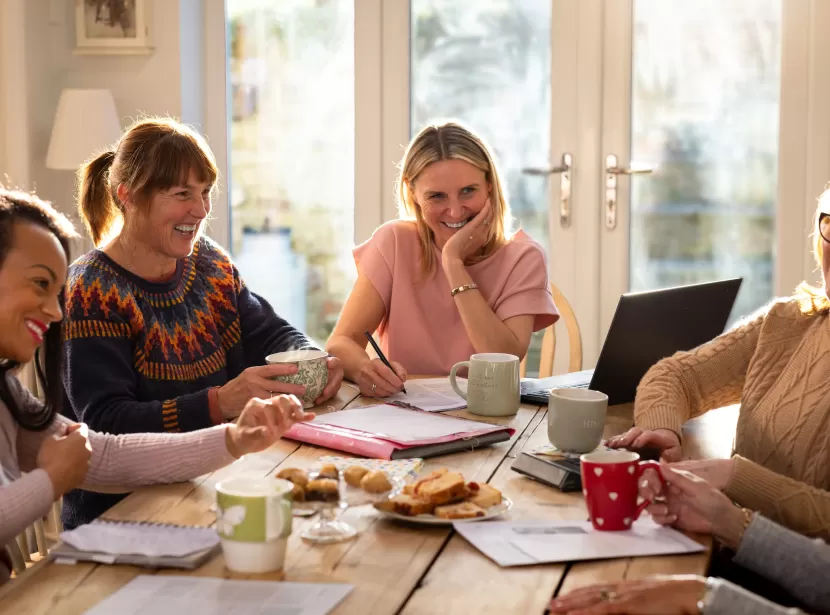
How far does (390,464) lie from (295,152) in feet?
8.52

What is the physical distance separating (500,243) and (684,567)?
1.39 meters

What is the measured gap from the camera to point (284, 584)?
A: 113 centimetres

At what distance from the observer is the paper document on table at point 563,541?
120cm

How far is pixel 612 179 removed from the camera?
363cm

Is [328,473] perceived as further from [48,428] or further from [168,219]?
[168,219]

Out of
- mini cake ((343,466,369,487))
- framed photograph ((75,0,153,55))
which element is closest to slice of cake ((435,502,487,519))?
mini cake ((343,466,369,487))

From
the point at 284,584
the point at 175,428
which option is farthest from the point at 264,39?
the point at 284,584

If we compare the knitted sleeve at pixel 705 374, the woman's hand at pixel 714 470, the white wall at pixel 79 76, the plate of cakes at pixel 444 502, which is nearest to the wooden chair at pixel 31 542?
the plate of cakes at pixel 444 502

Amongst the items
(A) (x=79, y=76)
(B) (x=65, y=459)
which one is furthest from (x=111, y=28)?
(B) (x=65, y=459)

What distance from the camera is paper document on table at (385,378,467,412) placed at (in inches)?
75.0

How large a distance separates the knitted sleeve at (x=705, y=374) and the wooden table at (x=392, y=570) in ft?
1.41

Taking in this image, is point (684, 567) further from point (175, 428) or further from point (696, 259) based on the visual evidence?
point (696, 259)

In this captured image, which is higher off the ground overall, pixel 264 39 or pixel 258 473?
pixel 264 39

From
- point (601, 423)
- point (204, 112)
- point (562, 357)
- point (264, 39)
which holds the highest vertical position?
point (264, 39)
